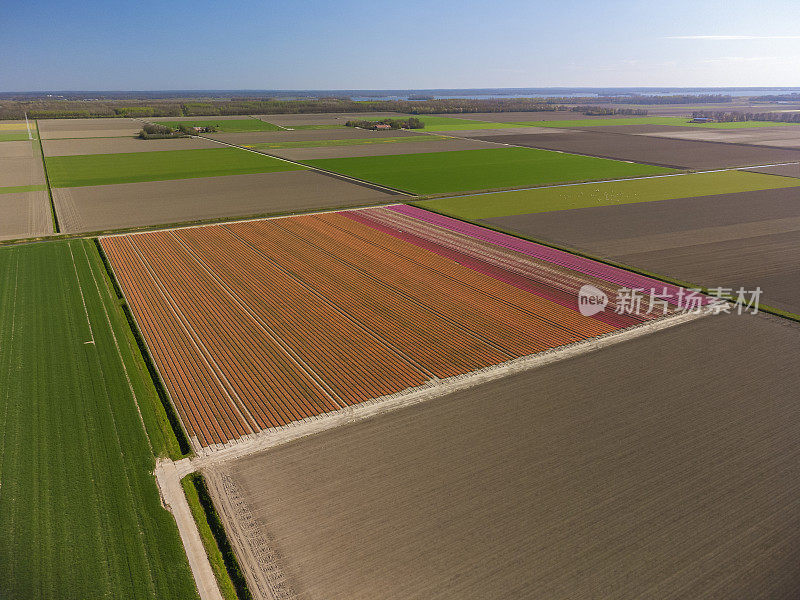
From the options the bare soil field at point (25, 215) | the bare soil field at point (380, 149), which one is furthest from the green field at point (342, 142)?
the bare soil field at point (25, 215)

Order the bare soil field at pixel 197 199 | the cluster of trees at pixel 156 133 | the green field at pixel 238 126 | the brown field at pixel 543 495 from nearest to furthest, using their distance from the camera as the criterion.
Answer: the brown field at pixel 543 495, the bare soil field at pixel 197 199, the cluster of trees at pixel 156 133, the green field at pixel 238 126

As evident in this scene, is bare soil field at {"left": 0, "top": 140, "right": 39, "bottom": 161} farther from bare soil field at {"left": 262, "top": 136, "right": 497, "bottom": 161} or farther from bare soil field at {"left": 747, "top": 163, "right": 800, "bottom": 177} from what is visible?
bare soil field at {"left": 747, "top": 163, "right": 800, "bottom": 177}

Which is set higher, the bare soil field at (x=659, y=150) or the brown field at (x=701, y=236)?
the bare soil field at (x=659, y=150)

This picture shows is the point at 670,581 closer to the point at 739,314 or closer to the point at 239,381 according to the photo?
the point at 239,381

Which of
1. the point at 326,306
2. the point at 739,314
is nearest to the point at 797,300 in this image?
the point at 739,314

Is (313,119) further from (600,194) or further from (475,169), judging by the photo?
(600,194)

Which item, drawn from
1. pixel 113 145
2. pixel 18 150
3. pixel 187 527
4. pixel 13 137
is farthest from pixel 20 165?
pixel 187 527

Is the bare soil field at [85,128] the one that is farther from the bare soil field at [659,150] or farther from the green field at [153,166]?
the bare soil field at [659,150]
